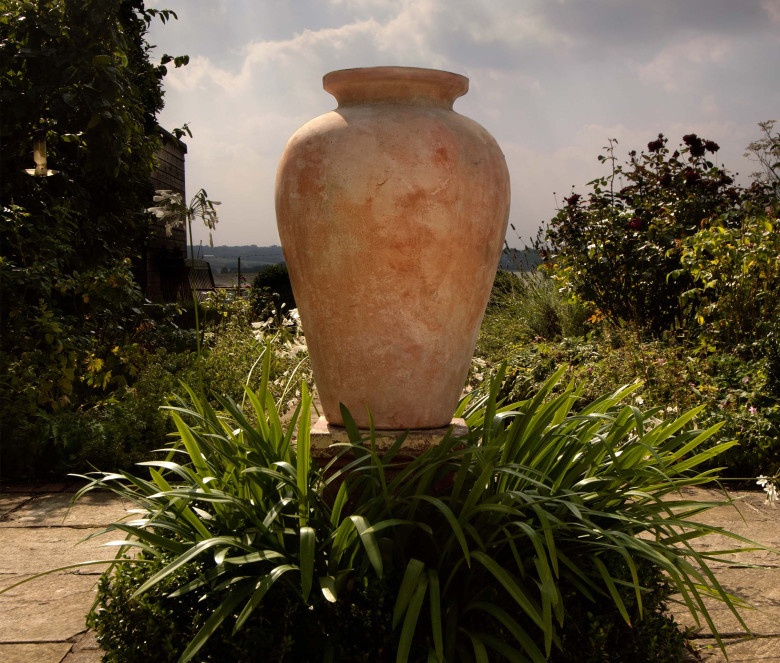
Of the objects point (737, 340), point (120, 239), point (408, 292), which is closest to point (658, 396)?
point (737, 340)

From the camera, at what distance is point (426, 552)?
201 centimetres

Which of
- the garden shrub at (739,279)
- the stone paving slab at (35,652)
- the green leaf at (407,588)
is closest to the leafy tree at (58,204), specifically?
the stone paving slab at (35,652)

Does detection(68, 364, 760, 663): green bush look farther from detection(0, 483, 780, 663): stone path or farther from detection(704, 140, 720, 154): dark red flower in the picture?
detection(704, 140, 720, 154): dark red flower

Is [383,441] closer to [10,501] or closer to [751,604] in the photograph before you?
[751,604]

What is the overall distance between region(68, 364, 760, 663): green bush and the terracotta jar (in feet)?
1.03

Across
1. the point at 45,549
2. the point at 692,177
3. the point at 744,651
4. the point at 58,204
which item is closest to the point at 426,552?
the point at 744,651

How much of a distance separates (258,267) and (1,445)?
1044cm

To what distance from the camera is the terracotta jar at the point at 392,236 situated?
2.27m

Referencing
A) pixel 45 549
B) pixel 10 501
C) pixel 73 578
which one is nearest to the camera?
pixel 73 578

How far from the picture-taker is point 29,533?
117 inches

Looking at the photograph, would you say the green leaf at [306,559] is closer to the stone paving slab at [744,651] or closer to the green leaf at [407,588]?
the green leaf at [407,588]

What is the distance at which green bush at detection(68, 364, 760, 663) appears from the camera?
5.56ft

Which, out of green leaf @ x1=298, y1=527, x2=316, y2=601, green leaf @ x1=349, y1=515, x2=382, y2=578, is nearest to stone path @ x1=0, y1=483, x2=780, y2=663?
green leaf @ x1=298, y1=527, x2=316, y2=601

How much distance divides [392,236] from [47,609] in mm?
1520
